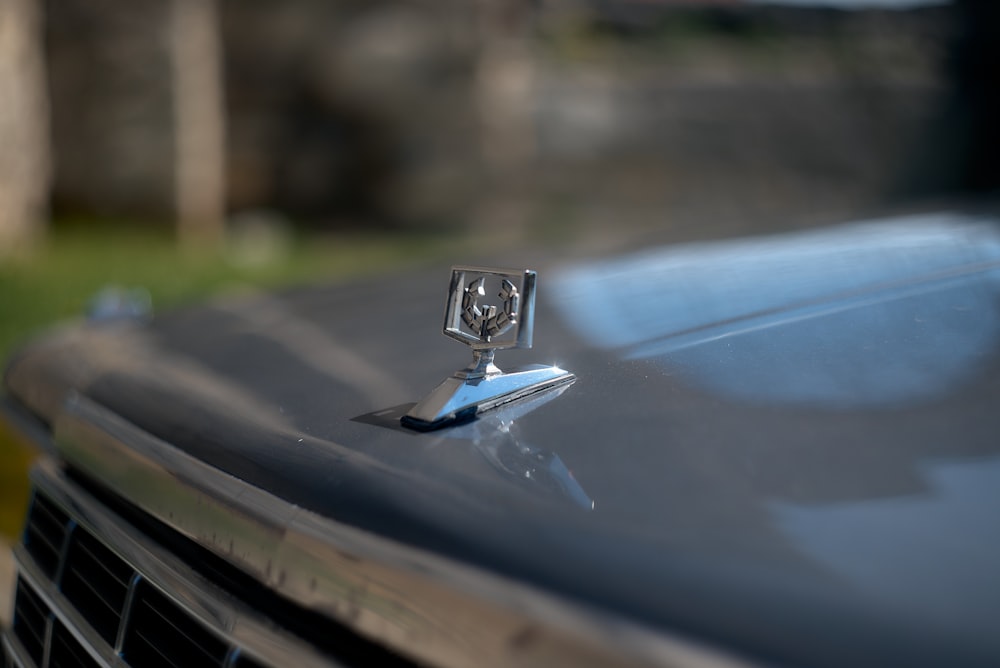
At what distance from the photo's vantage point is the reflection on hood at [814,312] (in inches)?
42.7

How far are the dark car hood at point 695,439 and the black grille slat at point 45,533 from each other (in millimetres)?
173

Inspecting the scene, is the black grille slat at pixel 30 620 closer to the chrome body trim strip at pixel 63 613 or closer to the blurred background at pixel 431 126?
the chrome body trim strip at pixel 63 613

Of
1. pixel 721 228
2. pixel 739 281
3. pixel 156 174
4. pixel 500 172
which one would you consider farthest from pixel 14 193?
pixel 739 281

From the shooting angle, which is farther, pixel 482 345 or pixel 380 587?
pixel 482 345

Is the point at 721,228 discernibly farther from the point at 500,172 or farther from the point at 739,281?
the point at 500,172

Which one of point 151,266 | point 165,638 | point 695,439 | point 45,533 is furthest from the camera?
point 151,266

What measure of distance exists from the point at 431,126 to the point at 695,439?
337 inches

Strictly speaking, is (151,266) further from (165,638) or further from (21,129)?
(165,638)

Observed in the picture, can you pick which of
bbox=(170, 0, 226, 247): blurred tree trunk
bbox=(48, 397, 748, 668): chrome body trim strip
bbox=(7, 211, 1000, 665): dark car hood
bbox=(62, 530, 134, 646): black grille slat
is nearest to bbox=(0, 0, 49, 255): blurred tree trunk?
bbox=(170, 0, 226, 247): blurred tree trunk

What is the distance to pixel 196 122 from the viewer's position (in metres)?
7.95

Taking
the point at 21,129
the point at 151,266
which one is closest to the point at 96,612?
the point at 151,266

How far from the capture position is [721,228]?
238 cm

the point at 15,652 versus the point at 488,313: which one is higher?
the point at 488,313

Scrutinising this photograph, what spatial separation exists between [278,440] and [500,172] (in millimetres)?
8675
